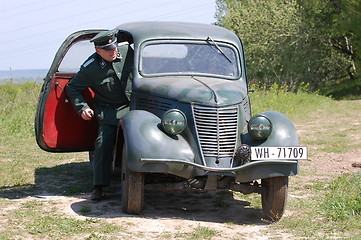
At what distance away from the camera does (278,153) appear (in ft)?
19.1

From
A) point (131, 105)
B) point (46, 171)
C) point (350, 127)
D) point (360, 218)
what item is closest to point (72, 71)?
point (131, 105)

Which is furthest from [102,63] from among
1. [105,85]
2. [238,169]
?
[238,169]

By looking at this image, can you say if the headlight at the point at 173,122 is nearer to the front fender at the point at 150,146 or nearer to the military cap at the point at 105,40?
the front fender at the point at 150,146

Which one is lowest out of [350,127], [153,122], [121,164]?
[350,127]

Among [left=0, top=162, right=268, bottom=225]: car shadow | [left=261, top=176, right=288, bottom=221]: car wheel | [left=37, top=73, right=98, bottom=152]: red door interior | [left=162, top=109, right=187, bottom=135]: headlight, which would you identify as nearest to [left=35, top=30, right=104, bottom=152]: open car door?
[left=37, top=73, right=98, bottom=152]: red door interior

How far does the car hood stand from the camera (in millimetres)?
6080

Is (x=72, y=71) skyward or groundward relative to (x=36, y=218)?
skyward

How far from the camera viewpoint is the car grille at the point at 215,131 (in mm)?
5922

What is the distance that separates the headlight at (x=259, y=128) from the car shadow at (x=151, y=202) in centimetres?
88

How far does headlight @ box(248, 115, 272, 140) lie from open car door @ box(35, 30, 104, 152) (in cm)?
240

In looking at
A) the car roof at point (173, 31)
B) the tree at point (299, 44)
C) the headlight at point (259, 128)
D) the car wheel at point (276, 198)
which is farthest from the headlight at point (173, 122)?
the tree at point (299, 44)

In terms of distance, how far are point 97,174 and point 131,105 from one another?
874 mm

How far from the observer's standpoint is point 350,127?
1441 centimetres

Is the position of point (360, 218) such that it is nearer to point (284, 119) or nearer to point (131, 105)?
point (284, 119)
